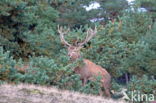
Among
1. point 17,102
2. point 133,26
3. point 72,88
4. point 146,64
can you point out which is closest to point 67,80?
point 72,88

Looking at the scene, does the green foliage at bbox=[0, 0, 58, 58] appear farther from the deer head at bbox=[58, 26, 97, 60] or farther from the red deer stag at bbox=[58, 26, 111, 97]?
the red deer stag at bbox=[58, 26, 111, 97]

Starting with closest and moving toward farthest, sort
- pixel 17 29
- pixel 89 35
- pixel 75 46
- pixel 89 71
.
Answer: pixel 89 71 < pixel 17 29 < pixel 75 46 < pixel 89 35

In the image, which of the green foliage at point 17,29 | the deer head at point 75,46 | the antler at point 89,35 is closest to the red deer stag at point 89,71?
the deer head at point 75,46

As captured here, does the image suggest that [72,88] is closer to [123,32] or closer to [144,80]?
[144,80]

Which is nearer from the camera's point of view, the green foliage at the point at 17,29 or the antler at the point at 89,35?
the green foliage at the point at 17,29

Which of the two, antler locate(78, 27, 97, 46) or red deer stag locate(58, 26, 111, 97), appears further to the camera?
antler locate(78, 27, 97, 46)

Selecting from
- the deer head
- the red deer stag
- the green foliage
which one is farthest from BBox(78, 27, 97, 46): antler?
the green foliage

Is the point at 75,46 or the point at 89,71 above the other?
the point at 75,46

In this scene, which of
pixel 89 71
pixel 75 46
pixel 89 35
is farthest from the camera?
pixel 89 35

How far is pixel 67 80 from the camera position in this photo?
14.2m

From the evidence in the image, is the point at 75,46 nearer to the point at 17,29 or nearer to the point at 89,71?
the point at 89,71

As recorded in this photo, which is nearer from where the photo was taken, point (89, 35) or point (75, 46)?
point (75, 46)

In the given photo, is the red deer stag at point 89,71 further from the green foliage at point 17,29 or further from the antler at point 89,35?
the green foliage at point 17,29

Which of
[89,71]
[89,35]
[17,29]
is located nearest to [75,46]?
[89,35]
